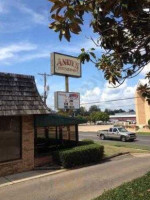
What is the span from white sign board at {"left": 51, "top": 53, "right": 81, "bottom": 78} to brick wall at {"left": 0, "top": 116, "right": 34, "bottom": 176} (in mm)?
11874

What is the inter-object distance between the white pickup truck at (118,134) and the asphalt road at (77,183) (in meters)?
19.7

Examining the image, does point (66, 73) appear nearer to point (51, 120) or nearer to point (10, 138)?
point (51, 120)

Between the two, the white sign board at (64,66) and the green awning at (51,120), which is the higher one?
the white sign board at (64,66)

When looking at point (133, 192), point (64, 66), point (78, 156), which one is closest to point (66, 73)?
point (64, 66)

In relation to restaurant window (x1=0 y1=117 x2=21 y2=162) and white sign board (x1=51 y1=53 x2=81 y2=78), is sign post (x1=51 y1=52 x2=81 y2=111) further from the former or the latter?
restaurant window (x1=0 y1=117 x2=21 y2=162)

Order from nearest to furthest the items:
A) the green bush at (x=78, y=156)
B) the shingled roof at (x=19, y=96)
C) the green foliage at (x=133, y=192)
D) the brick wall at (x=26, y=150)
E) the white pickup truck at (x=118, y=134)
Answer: the green foliage at (x=133, y=192)
the shingled roof at (x=19, y=96)
the brick wall at (x=26, y=150)
the green bush at (x=78, y=156)
the white pickup truck at (x=118, y=134)

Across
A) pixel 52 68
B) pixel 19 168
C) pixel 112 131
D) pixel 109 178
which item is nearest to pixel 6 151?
pixel 19 168

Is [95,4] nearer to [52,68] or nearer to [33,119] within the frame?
[33,119]

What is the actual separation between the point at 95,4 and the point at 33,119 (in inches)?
466

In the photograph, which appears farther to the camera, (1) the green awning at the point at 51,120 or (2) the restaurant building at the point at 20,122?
(1) the green awning at the point at 51,120

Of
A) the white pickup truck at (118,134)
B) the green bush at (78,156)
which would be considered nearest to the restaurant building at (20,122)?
the green bush at (78,156)

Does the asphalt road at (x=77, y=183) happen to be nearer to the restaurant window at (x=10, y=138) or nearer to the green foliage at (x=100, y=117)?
the restaurant window at (x=10, y=138)

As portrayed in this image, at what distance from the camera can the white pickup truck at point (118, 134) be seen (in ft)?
118

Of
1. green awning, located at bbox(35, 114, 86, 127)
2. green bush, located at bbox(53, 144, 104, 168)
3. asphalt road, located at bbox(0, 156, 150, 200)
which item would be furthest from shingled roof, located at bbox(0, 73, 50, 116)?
asphalt road, located at bbox(0, 156, 150, 200)
